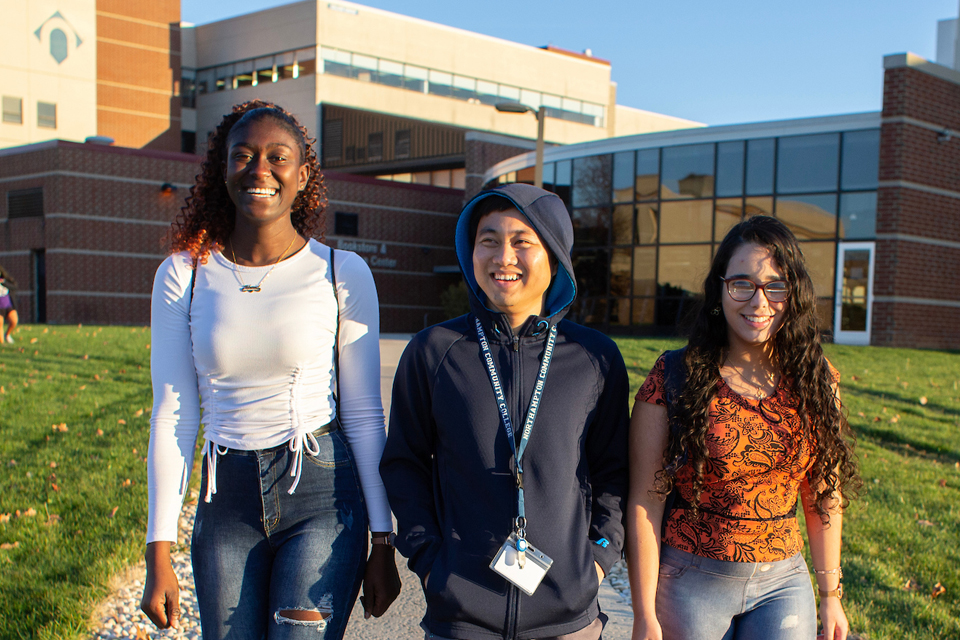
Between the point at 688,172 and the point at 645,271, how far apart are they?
353cm

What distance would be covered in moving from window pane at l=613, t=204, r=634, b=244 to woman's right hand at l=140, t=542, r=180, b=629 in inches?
962

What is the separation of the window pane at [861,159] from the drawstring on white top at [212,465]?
22.3 metres

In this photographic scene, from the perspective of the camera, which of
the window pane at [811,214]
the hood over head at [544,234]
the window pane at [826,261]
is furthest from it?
the window pane at [811,214]

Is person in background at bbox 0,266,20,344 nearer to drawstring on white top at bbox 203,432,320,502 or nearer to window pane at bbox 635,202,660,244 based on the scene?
drawstring on white top at bbox 203,432,320,502

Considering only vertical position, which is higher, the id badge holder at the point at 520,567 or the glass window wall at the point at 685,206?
the glass window wall at the point at 685,206

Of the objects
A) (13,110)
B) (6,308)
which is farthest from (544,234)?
(13,110)

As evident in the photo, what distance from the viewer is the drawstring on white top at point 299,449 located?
219cm

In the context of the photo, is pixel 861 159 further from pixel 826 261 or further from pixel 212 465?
pixel 212 465

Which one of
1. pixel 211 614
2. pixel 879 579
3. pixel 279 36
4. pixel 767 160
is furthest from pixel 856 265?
pixel 279 36

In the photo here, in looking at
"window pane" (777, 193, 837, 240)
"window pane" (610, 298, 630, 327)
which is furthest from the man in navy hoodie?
"window pane" (610, 298, 630, 327)

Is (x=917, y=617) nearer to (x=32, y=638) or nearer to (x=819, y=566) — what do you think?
(x=819, y=566)

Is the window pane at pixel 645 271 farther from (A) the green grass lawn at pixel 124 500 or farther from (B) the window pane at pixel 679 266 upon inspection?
(A) the green grass lawn at pixel 124 500

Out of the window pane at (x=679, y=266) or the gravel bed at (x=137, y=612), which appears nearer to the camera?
the gravel bed at (x=137, y=612)

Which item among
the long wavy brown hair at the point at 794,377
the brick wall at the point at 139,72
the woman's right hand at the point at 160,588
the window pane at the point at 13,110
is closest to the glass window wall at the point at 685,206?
the long wavy brown hair at the point at 794,377
